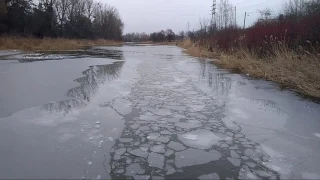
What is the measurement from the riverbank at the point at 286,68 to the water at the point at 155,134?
0.59m

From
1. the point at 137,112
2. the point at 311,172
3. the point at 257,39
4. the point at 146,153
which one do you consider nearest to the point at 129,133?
the point at 146,153

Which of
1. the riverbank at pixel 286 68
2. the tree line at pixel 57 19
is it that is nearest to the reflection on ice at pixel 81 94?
the riverbank at pixel 286 68

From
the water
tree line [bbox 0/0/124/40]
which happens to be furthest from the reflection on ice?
tree line [bbox 0/0/124/40]

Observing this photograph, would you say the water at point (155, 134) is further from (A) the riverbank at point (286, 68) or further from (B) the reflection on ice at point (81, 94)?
(A) the riverbank at point (286, 68)

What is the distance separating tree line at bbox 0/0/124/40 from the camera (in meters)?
44.8

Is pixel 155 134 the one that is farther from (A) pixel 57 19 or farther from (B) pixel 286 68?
(A) pixel 57 19

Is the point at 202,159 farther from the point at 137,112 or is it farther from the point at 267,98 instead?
the point at 267,98

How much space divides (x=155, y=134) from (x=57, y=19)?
→ 63.8 meters

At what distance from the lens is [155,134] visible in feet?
14.0

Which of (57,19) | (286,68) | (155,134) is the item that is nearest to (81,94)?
(155,134)

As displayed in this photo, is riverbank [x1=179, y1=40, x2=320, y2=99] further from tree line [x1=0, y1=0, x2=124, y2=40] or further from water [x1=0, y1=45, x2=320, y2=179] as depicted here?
tree line [x1=0, y1=0, x2=124, y2=40]

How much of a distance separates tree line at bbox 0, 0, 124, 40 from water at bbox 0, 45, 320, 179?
40.4 meters

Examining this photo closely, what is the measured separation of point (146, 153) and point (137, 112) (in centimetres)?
193

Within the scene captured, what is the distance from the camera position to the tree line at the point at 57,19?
147 feet
